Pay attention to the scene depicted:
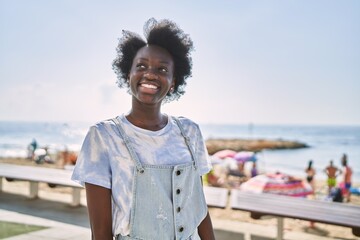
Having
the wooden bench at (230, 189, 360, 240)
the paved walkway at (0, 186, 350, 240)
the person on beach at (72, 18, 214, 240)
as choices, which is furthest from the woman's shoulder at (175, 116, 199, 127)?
the paved walkway at (0, 186, 350, 240)

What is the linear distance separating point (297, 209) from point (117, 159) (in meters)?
3.70

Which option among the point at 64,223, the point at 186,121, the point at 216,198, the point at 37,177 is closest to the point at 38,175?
the point at 37,177

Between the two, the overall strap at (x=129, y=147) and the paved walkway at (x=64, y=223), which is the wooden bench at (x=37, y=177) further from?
the overall strap at (x=129, y=147)

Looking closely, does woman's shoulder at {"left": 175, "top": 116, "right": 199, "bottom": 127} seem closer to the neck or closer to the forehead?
the neck

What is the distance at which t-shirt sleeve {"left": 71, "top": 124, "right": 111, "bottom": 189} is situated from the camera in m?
1.17

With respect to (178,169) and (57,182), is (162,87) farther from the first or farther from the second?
(57,182)

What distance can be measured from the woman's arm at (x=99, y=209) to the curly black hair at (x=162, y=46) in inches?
21.5

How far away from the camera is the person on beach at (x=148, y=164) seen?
46.9 inches

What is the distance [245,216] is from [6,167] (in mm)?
4767

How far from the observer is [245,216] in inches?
240

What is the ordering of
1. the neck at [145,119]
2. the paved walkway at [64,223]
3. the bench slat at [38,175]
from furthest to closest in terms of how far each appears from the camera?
the bench slat at [38,175] → the paved walkway at [64,223] → the neck at [145,119]

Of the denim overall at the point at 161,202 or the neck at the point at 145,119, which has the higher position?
the neck at the point at 145,119

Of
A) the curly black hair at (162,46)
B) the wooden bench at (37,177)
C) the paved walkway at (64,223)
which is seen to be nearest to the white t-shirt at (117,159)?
the curly black hair at (162,46)

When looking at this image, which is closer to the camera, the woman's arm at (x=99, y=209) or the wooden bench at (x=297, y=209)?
the woman's arm at (x=99, y=209)
